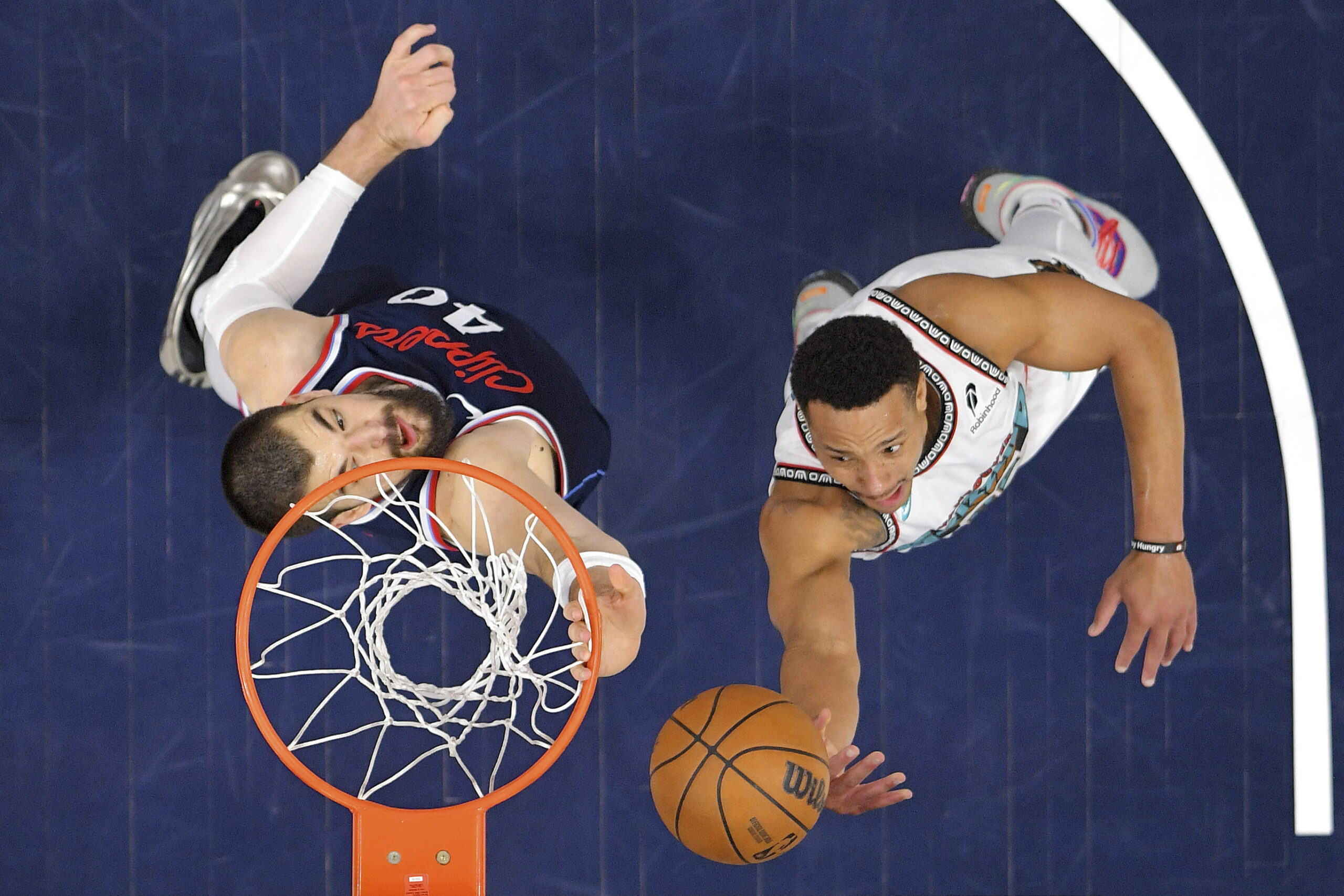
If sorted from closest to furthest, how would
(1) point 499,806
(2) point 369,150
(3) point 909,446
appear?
(3) point 909,446 → (2) point 369,150 → (1) point 499,806

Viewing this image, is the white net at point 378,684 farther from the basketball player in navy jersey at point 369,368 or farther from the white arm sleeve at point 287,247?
the white arm sleeve at point 287,247

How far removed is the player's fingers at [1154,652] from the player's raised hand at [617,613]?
1503mm

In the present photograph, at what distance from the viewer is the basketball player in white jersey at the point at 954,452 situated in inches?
111

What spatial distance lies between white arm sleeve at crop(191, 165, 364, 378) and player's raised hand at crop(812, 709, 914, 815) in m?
2.03

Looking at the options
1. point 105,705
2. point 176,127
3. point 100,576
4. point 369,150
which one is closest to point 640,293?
point 369,150

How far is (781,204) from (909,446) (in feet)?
4.13

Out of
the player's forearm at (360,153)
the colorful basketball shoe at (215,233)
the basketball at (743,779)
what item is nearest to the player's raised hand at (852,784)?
the basketball at (743,779)

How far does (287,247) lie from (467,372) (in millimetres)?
714

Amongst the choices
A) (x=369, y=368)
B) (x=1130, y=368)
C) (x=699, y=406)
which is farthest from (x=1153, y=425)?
(x=369, y=368)

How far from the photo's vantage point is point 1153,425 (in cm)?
293

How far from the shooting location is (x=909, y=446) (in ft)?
8.77

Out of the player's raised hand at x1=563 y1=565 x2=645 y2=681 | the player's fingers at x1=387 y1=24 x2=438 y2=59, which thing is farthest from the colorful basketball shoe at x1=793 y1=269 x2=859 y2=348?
the player's fingers at x1=387 y1=24 x2=438 y2=59

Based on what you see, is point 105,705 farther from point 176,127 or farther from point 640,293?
point 640,293

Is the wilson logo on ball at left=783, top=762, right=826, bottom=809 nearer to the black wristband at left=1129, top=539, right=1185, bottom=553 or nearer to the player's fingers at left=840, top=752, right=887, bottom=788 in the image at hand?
the player's fingers at left=840, top=752, right=887, bottom=788
